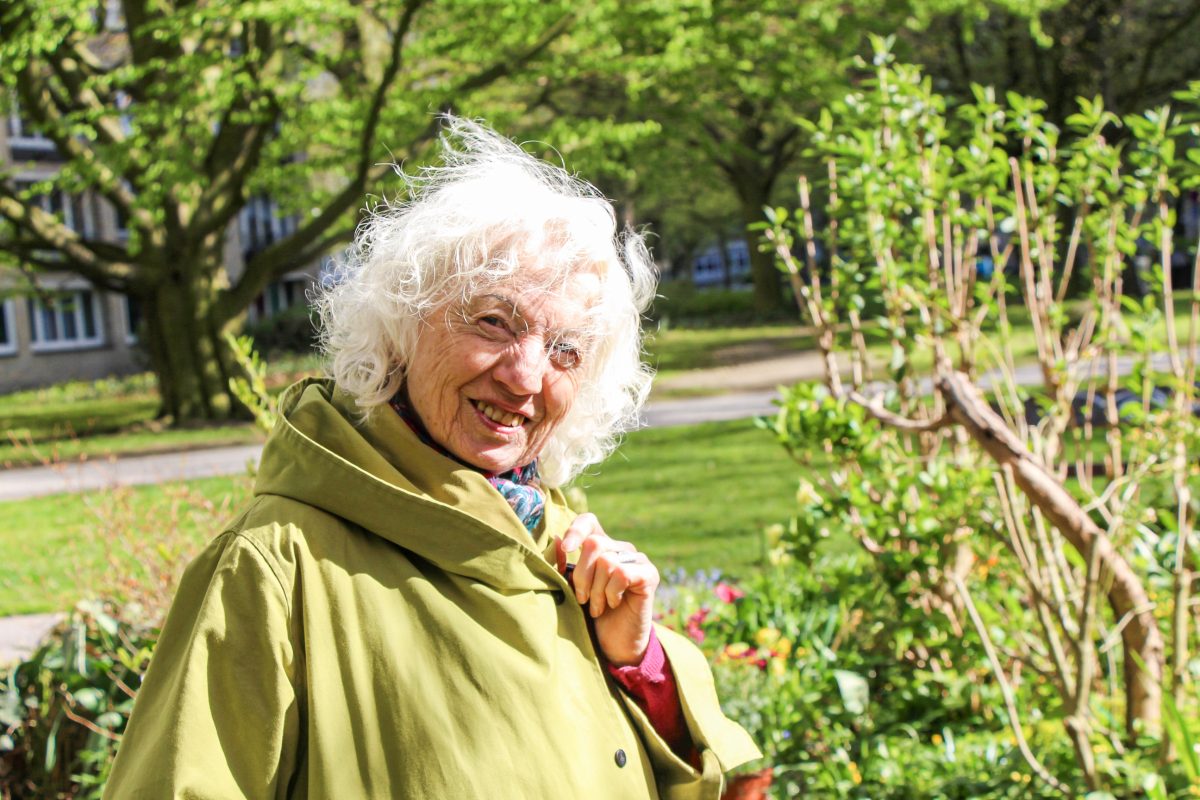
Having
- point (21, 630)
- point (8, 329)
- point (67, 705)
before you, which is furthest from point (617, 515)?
point (8, 329)

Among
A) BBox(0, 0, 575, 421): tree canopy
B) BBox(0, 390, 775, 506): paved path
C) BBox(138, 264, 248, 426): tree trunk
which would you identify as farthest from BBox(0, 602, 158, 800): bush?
BBox(138, 264, 248, 426): tree trunk

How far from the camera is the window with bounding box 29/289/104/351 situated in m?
31.9

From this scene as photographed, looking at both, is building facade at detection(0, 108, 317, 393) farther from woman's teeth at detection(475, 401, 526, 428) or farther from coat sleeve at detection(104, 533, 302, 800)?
coat sleeve at detection(104, 533, 302, 800)

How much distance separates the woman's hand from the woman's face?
16cm

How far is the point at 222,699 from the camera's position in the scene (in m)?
1.40

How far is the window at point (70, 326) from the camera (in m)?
31.9

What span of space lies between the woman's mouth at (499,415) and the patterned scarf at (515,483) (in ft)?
0.24

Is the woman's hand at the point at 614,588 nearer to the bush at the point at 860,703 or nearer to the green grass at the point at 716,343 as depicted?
the bush at the point at 860,703

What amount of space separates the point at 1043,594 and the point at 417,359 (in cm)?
234

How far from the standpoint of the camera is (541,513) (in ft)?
5.97

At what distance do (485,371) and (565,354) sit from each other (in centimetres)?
14

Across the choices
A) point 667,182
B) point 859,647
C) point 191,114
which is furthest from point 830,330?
point 667,182

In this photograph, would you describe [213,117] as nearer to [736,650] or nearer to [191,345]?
[191,345]

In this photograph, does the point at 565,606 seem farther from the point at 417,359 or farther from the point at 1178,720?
the point at 1178,720
